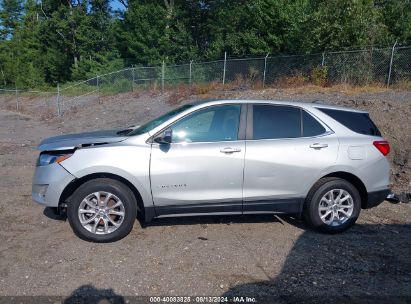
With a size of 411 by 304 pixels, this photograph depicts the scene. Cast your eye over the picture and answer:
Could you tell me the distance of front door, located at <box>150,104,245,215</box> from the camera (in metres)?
4.73

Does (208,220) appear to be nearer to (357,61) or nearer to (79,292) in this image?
(79,292)

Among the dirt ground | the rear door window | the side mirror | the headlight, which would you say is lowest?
the dirt ground

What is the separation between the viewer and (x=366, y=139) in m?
5.18

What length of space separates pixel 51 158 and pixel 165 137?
1.43m

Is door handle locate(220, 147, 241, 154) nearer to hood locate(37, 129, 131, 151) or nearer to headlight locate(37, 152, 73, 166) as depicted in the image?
hood locate(37, 129, 131, 151)

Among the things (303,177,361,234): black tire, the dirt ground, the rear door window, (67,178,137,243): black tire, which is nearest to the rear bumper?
(303,177,361,234): black tire

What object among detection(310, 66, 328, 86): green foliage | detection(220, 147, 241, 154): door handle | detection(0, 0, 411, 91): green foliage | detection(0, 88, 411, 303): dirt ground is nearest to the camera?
detection(0, 88, 411, 303): dirt ground

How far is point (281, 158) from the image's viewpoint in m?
4.91

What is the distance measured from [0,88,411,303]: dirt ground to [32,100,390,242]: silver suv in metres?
0.33

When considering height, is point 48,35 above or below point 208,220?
above

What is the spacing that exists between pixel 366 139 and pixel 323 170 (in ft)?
2.50

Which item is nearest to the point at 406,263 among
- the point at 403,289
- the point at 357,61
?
the point at 403,289

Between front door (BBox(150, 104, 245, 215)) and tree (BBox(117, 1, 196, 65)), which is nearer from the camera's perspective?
front door (BBox(150, 104, 245, 215))

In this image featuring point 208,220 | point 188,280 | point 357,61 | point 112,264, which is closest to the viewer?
point 188,280
